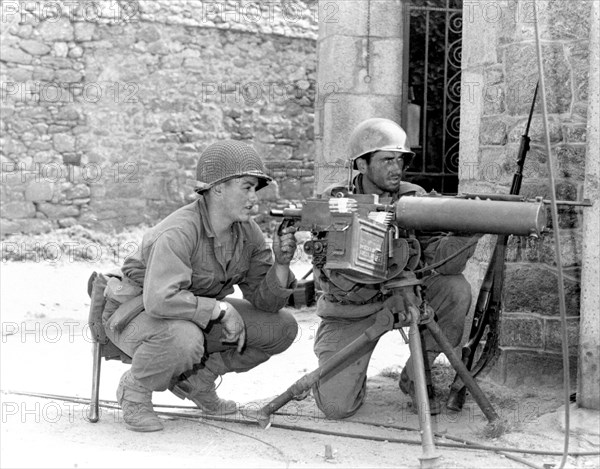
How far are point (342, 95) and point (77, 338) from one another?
2791mm

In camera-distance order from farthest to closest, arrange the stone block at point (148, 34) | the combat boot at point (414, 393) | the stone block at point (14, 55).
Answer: the stone block at point (148, 34), the stone block at point (14, 55), the combat boot at point (414, 393)

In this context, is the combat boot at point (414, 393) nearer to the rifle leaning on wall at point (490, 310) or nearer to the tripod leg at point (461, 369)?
the rifle leaning on wall at point (490, 310)

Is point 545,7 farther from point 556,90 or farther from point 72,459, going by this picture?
point 72,459

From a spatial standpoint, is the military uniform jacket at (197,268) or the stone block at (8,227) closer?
the military uniform jacket at (197,268)

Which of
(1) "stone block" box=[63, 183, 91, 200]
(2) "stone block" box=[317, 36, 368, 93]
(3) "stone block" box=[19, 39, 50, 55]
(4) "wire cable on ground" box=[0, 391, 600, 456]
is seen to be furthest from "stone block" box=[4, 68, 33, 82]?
(4) "wire cable on ground" box=[0, 391, 600, 456]

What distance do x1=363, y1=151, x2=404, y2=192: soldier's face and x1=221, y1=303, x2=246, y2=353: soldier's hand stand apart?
100cm

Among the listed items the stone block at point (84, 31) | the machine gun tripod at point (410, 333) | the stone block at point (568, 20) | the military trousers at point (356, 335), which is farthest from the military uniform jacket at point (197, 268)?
the stone block at point (84, 31)

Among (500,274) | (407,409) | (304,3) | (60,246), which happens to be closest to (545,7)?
(500,274)

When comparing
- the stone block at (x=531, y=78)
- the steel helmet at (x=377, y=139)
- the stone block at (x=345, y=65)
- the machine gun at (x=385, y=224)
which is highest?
the stone block at (x=345, y=65)

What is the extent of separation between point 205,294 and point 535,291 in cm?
180

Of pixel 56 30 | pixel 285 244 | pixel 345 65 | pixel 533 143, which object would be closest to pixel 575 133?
pixel 533 143

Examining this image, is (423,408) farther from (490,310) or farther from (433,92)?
(433,92)

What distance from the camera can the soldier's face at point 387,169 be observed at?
488 centimetres

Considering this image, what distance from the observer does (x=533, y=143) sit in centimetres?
526
